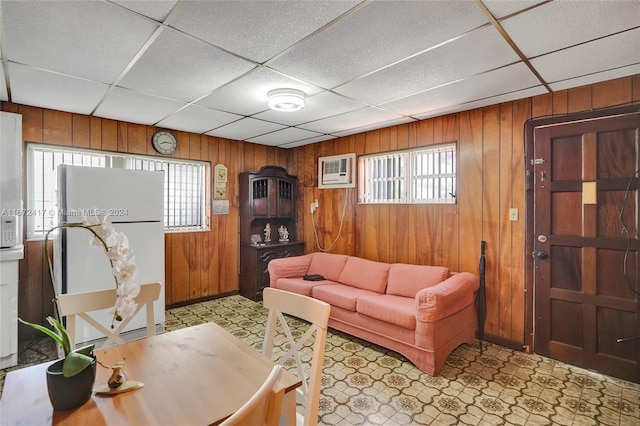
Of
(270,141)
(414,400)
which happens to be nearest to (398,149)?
(270,141)

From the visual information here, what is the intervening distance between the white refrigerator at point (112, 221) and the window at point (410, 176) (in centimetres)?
257

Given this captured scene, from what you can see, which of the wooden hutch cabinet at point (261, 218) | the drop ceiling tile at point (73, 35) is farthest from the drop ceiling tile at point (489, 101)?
the drop ceiling tile at point (73, 35)

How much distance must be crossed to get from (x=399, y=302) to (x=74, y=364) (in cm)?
260

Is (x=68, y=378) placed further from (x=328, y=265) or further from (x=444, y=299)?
(x=328, y=265)

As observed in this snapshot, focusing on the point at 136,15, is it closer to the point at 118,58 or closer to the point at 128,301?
the point at 118,58

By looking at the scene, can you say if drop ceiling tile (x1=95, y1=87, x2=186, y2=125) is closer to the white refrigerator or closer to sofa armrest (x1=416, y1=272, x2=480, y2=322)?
the white refrigerator

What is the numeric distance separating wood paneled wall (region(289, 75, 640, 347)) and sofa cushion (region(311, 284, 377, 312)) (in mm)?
737

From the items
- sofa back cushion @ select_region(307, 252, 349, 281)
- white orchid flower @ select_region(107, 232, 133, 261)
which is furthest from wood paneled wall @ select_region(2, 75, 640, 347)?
white orchid flower @ select_region(107, 232, 133, 261)

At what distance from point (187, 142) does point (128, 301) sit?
3.74m


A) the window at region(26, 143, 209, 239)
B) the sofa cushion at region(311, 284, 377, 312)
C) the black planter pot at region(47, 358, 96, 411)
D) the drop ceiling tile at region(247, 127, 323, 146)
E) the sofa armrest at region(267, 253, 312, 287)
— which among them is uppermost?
the drop ceiling tile at region(247, 127, 323, 146)

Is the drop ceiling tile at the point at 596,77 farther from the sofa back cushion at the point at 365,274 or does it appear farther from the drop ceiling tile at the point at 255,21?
the sofa back cushion at the point at 365,274

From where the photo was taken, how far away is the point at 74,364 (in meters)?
1.00

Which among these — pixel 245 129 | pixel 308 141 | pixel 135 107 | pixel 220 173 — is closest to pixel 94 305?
pixel 135 107

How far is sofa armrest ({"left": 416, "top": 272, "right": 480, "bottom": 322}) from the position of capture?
2568 millimetres
